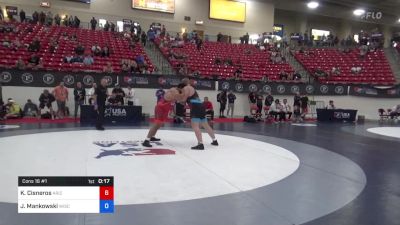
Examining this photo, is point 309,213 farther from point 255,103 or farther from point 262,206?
point 255,103

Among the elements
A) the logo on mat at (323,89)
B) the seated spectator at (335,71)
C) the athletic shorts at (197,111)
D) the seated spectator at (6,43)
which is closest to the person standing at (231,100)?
the logo on mat at (323,89)

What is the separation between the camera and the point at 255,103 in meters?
16.8

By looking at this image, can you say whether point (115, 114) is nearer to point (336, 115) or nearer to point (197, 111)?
point (197, 111)

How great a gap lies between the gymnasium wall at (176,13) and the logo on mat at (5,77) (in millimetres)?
12296

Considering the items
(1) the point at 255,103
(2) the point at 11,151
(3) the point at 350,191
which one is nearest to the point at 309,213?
(3) the point at 350,191

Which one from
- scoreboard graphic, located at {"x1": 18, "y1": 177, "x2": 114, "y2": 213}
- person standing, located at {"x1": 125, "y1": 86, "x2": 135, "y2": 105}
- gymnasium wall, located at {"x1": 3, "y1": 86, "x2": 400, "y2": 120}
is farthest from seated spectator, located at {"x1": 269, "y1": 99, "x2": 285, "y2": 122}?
scoreboard graphic, located at {"x1": 18, "y1": 177, "x2": 114, "y2": 213}

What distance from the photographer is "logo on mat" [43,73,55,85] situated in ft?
46.7

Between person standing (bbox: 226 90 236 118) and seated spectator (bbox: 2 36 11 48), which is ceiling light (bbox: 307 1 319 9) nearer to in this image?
person standing (bbox: 226 90 236 118)

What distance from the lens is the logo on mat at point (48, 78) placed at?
14.2 metres

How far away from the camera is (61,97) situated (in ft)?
44.1

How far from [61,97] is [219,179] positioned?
34.5ft

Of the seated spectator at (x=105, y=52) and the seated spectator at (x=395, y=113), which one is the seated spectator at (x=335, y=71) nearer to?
the seated spectator at (x=395, y=113)

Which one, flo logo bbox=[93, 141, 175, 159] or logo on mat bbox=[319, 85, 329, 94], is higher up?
logo on mat bbox=[319, 85, 329, 94]

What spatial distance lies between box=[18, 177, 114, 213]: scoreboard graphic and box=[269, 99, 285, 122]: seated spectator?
1361 centimetres
